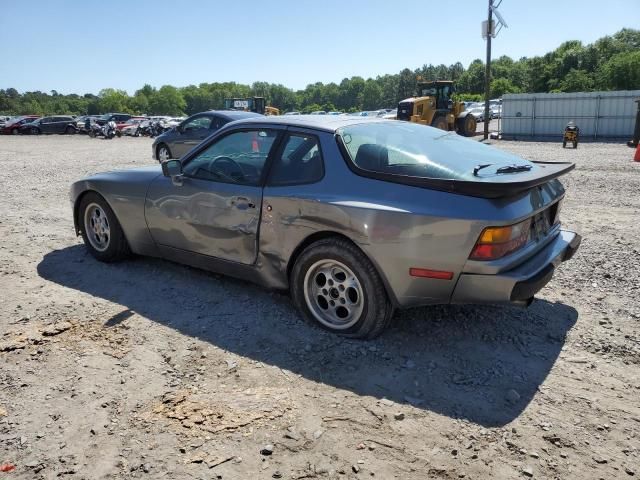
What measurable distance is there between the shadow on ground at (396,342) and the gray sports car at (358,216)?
251 millimetres

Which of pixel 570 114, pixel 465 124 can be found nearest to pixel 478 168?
pixel 465 124

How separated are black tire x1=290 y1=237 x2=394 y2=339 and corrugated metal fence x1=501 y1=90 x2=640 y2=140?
22656mm

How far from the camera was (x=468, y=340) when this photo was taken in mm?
3479

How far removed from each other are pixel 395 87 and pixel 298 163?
489 ft

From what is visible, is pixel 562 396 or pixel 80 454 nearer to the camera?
pixel 80 454

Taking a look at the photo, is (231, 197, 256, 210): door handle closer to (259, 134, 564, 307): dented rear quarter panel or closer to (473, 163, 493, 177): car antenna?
(259, 134, 564, 307): dented rear quarter panel

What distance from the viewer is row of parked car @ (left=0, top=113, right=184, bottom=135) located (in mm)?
36688

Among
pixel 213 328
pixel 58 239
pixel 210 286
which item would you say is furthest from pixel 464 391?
pixel 58 239

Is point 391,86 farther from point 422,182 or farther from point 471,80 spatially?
point 422,182

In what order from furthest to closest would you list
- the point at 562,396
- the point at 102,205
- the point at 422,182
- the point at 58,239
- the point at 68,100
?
the point at 68,100
the point at 58,239
the point at 102,205
the point at 422,182
the point at 562,396

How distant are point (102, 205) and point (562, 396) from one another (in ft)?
13.9

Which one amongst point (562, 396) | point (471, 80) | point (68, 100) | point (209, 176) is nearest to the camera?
point (562, 396)

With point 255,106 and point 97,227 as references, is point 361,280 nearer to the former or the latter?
point 97,227

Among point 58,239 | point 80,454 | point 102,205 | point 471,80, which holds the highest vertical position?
point 471,80
